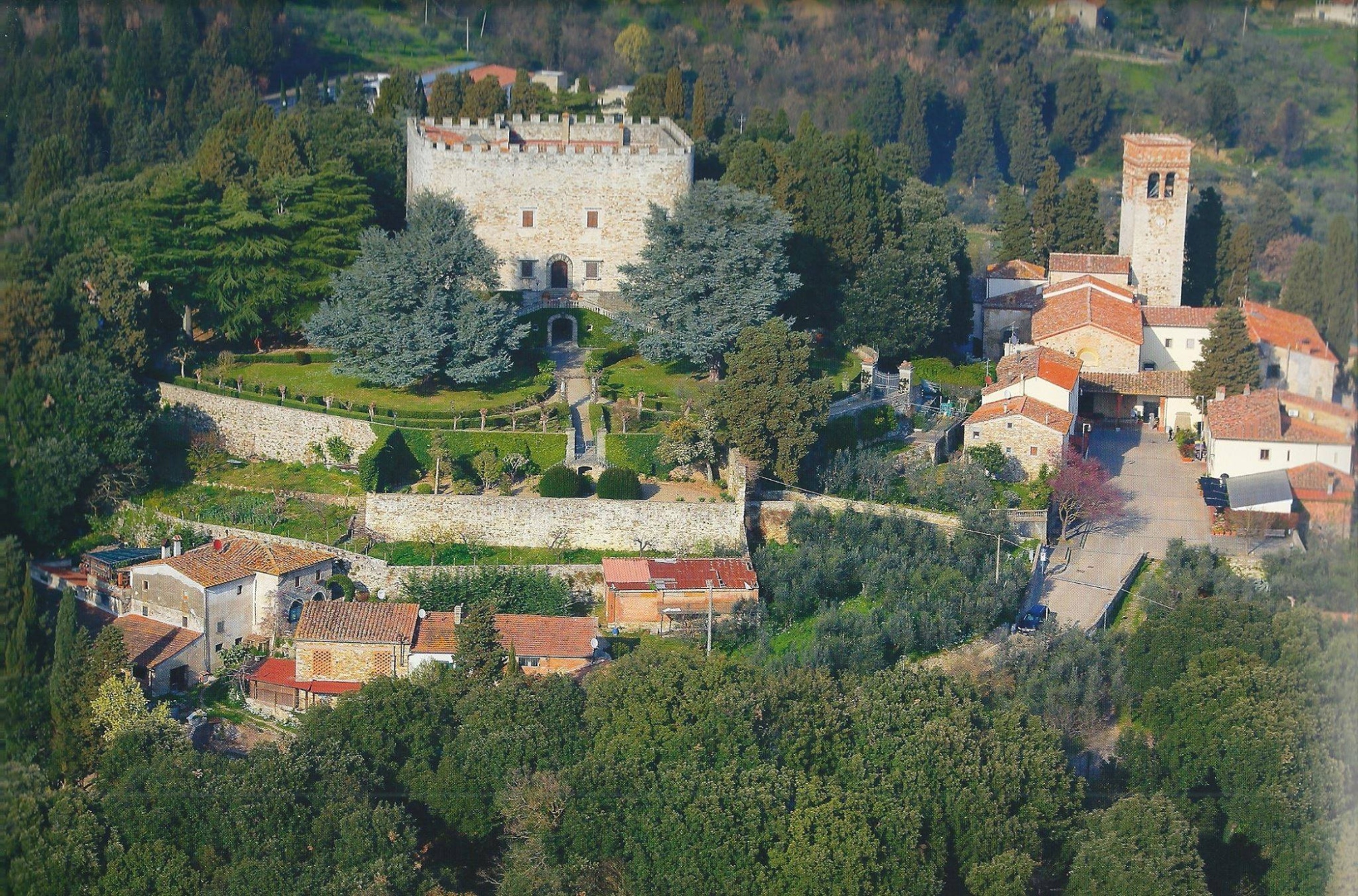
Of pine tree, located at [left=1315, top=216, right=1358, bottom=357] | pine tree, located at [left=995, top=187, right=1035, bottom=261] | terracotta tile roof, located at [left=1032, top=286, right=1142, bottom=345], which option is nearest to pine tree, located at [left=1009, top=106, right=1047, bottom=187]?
pine tree, located at [left=995, top=187, right=1035, bottom=261]

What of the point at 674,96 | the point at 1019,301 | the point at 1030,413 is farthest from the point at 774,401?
the point at 674,96

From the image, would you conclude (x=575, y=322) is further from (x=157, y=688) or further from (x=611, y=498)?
(x=157, y=688)

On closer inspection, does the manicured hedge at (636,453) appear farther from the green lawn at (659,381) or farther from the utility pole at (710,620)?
the utility pole at (710,620)

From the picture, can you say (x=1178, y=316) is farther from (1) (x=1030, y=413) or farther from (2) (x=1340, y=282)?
(2) (x=1340, y=282)

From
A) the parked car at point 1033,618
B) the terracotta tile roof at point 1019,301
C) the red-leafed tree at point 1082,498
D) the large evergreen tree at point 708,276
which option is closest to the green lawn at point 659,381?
the large evergreen tree at point 708,276

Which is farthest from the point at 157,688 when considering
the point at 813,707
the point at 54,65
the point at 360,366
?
the point at 54,65

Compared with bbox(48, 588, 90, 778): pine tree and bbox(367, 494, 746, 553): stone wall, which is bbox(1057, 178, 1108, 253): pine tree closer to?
bbox(367, 494, 746, 553): stone wall

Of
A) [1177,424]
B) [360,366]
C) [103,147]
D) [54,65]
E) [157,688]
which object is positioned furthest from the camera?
[103,147]
